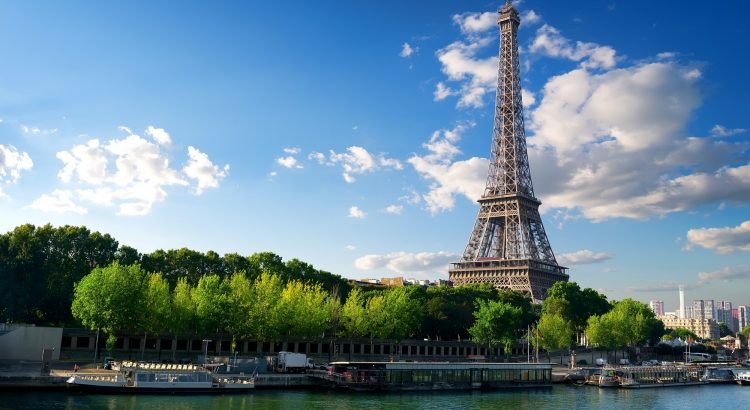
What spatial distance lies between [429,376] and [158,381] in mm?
29361

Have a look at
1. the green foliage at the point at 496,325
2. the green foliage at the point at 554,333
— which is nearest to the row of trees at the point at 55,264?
the green foliage at the point at 496,325

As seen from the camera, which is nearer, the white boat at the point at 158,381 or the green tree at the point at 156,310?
the white boat at the point at 158,381

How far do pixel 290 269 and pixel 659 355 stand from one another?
343ft

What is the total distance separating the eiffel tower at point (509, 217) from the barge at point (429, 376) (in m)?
77.2

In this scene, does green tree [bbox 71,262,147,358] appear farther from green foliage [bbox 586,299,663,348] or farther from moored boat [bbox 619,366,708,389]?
green foliage [bbox 586,299,663,348]

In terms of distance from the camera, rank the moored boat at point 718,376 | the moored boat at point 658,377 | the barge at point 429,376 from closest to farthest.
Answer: the barge at point 429,376 → the moored boat at point 658,377 → the moored boat at point 718,376

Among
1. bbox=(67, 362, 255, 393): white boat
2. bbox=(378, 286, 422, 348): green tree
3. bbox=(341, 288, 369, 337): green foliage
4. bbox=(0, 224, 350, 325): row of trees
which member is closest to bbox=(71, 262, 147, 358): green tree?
bbox=(67, 362, 255, 393): white boat

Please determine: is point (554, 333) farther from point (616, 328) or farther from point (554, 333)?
point (616, 328)

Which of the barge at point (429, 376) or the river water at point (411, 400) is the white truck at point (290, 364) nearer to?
the barge at point (429, 376)

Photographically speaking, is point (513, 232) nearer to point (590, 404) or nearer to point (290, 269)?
point (290, 269)

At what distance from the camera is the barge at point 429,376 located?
226 ft

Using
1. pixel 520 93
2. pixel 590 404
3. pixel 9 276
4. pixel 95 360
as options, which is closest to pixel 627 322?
pixel 590 404

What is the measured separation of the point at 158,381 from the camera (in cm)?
5941

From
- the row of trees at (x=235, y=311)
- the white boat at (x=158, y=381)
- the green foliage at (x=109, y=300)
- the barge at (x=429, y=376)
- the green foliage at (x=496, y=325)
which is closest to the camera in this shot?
the white boat at (x=158, y=381)
